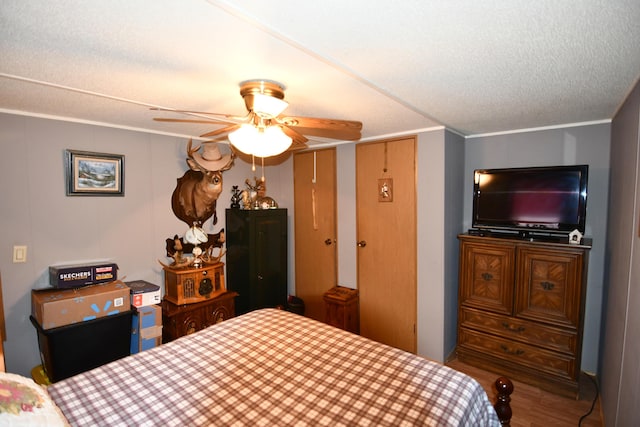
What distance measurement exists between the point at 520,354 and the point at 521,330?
0.21m

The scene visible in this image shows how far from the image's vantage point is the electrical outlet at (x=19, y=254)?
234 centimetres

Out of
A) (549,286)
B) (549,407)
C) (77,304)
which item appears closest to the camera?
(77,304)

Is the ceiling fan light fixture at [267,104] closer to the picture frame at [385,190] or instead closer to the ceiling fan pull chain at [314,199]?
the picture frame at [385,190]

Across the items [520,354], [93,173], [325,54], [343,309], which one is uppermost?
[325,54]

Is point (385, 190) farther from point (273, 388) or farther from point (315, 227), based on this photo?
point (273, 388)

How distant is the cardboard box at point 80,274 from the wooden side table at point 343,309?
2.09 m

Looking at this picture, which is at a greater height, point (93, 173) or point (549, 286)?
point (93, 173)

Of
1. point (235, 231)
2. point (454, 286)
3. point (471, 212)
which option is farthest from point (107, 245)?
point (471, 212)

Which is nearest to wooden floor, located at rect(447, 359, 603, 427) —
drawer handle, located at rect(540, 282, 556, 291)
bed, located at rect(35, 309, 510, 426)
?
drawer handle, located at rect(540, 282, 556, 291)

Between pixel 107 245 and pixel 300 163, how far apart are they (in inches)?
89.5

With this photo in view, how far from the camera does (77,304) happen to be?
2.31m

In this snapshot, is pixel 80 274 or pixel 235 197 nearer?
pixel 80 274

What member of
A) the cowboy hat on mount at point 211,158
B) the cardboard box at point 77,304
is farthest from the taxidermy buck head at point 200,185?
the cardboard box at point 77,304

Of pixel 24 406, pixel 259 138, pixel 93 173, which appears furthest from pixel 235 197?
pixel 24 406
